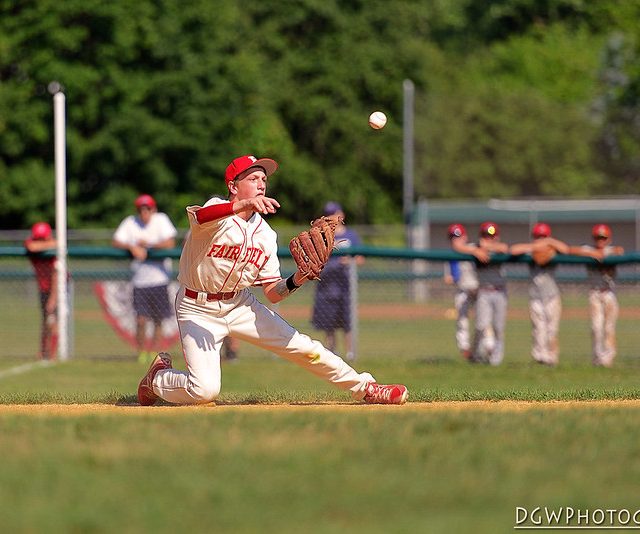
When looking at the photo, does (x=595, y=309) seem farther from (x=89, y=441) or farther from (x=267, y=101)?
(x=267, y=101)

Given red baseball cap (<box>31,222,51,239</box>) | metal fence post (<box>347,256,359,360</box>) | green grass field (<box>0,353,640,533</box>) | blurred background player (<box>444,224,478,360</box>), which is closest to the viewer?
green grass field (<box>0,353,640,533</box>)

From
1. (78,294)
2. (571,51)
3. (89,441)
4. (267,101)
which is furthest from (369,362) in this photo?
(571,51)

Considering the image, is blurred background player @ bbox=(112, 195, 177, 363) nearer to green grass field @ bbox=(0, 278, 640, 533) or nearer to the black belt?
green grass field @ bbox=(0, 278, 640, 533)

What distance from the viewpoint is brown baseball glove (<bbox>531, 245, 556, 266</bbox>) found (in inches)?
580

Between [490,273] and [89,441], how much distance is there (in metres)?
9.65

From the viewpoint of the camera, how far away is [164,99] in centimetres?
4050

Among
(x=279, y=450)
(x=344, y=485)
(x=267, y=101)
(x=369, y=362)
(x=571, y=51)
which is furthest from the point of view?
(x=571, y=51)

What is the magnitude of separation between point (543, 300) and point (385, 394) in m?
6.89

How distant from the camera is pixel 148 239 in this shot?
50.3 feet

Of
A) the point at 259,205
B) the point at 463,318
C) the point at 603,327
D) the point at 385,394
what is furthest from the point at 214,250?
the point at 603,327

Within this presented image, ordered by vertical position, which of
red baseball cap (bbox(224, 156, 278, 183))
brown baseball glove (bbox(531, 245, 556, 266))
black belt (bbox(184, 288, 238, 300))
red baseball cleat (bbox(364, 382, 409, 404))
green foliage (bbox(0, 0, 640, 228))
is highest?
green foliage (bbox(0, 0, 640, 228))

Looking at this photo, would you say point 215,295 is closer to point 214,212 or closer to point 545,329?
point 214,212

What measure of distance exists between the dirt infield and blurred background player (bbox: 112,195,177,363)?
22.3ft

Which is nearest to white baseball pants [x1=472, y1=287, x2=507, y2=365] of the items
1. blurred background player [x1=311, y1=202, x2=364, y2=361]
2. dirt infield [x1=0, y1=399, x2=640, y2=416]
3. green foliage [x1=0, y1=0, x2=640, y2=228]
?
blurred background player [x1=311, y1=202, x2=364, y2=361]
